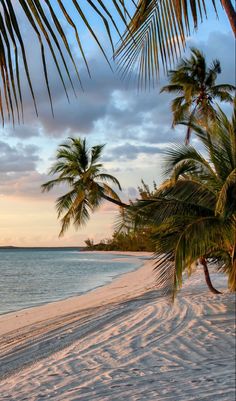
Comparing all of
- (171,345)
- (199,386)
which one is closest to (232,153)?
(171,345)

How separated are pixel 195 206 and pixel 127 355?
327 cm

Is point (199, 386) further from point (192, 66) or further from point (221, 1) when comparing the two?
point (192, 66)

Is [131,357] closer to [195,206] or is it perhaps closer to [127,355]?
[127,355]

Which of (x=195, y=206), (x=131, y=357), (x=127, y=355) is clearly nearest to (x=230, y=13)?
(x=131, y=357)

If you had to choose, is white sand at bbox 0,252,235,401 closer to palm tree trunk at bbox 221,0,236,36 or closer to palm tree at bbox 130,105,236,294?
palm tree at bbox 130,105,236,294

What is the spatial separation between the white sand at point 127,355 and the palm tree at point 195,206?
107 centimetres

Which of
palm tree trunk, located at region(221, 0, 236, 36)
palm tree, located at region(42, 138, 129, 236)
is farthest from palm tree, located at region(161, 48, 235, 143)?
palm tree trunk, located at region(221, 0, 236, 36)

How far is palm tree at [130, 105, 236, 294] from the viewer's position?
27.3 feet

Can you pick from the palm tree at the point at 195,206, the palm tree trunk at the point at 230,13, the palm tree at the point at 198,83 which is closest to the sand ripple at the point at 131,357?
the palm tree at the point at 195,206

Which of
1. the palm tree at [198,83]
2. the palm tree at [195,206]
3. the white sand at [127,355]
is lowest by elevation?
the white sand at [127,355]

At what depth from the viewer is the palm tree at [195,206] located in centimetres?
832

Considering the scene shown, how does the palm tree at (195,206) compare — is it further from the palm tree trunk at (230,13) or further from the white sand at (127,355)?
the palm tree trunk at (230,13)

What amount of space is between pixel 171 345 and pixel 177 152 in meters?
3.77

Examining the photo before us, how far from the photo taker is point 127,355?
7.25 metres
